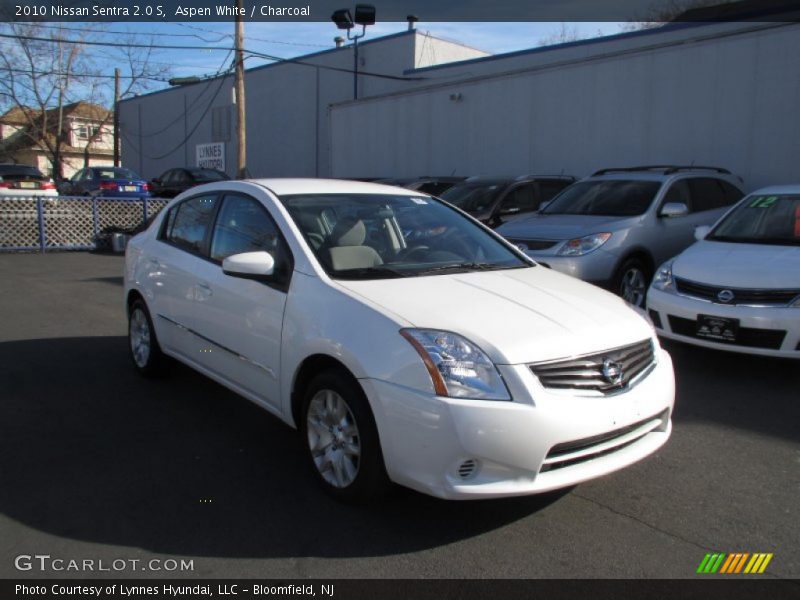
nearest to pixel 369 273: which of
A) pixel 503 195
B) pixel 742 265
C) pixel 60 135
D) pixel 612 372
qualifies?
pixel 612 372

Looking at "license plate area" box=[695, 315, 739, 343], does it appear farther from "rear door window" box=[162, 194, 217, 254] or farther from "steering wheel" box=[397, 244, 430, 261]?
"rear door window" box=[162, 194, 217, 254]

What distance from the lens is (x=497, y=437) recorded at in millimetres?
2877

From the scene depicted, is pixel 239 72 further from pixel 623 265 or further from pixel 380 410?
pixel 380 410

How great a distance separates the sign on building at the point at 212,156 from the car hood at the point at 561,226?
1650 centimetres

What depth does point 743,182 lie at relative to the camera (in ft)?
35.4

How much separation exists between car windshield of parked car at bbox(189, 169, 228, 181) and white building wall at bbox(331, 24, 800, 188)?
565 cm

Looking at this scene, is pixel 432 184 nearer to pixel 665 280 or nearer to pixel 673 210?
pixel 673 210

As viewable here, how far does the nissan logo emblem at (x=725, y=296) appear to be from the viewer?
5527 millimetres

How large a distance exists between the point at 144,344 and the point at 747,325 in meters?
4.77

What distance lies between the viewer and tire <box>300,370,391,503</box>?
3.18m

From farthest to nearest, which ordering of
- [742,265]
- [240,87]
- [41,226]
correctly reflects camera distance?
[240,87] < [41,226] < [742,265]

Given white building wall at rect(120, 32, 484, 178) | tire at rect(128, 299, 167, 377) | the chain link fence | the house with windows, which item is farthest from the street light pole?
the house with windows
